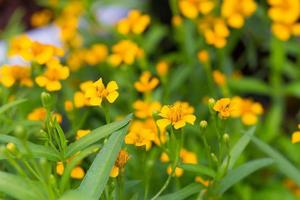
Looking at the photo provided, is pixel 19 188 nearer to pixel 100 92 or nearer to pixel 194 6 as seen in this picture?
pixel 100 92

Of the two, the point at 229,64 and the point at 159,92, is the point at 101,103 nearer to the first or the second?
the point at 159,92

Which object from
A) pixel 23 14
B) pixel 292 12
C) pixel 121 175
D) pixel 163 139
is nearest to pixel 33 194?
pixel 121 175

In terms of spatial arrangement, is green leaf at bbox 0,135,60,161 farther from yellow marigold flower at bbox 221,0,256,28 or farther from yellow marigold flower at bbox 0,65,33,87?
yellow marigold flower at bbox 221,0,256,28

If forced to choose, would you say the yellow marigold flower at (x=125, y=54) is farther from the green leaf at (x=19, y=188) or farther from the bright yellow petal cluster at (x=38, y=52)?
the green leaf at (x=19, y=188)

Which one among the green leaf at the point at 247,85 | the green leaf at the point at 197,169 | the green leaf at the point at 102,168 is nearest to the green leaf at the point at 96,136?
the green leaf at the point at 102,168

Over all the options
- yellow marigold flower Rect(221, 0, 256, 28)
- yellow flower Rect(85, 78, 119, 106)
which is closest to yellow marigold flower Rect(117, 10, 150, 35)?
yellow marigold flower Rect(221, 0, 256, 28)

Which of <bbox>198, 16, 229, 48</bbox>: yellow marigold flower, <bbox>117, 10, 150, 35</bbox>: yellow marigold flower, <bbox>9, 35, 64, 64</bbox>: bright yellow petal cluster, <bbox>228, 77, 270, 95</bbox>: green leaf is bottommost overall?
<bbox>228, 77, 270, 95</bbox>: green leaf
